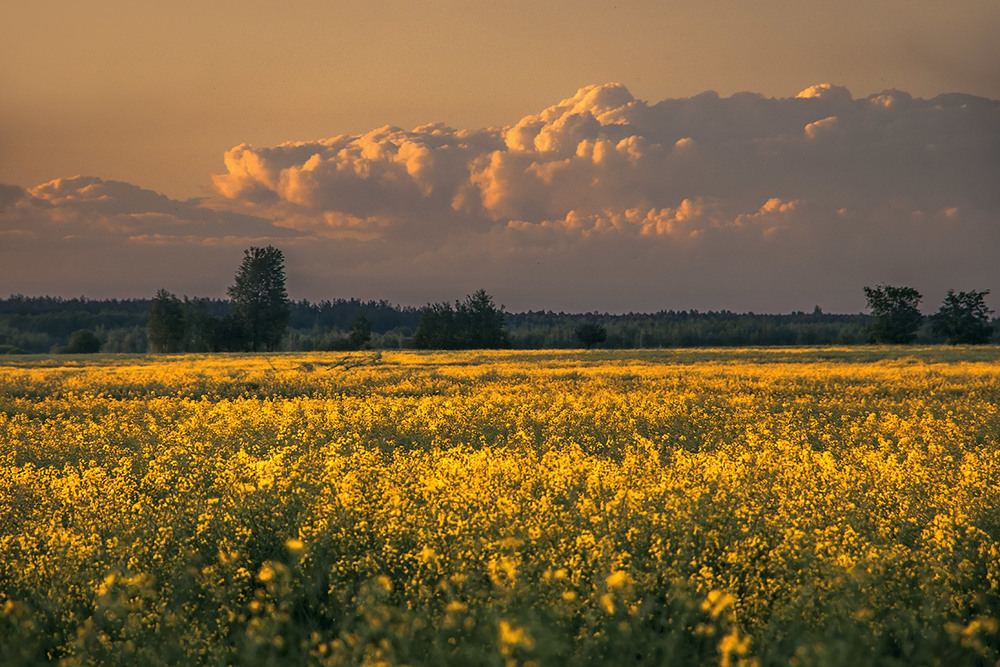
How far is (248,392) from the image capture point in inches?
846

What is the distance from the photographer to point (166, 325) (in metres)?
84.1

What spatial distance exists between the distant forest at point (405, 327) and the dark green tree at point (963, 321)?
902 cm

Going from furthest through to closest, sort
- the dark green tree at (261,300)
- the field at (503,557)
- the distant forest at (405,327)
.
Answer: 1. the distant forest at (405,327)
2. the dark green tree at (261,300)
3. the field at (503,557)

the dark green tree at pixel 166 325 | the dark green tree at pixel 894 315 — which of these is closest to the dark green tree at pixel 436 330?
the dark green tree at pixel 166 325

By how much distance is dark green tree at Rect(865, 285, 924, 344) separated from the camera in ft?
281

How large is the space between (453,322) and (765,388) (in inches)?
2818

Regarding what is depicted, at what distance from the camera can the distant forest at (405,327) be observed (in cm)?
10762

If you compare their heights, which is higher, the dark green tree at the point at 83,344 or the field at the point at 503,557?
the field at the point at 503,557

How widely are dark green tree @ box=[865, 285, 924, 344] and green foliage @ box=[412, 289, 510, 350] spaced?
44.0m

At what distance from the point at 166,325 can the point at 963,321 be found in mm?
92722

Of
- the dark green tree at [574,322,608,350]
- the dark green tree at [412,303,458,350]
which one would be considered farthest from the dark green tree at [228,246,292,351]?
the dark green tree at [574,322,608,350]

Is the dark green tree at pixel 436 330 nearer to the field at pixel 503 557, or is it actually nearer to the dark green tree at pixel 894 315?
the dark green tree at pixel 894 315

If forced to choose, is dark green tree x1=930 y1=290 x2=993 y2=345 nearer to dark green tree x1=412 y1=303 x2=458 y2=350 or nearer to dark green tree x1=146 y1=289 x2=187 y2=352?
dark green tree x1=412 y1=303 x2=458 y2=350

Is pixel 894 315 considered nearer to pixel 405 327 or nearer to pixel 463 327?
pixel 463 327
